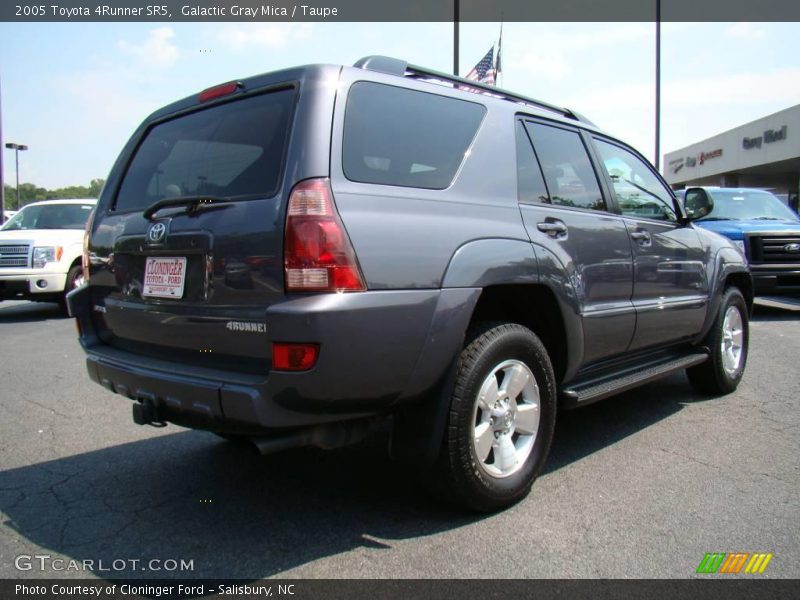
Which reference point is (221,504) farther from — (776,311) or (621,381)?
(776,311)

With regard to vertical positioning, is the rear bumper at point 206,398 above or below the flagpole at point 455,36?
below

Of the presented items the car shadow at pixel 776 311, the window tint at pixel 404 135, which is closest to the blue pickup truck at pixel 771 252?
the car shadow at pixel 776 311

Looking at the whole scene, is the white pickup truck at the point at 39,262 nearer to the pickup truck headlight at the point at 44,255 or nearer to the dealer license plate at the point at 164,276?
the pickup truck headlight at the point at 44,255

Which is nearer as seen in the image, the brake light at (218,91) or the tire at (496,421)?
the tire at (496,421)

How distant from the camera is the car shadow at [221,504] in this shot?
2609 millimetres

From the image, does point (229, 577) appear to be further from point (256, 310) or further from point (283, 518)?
point (256, 310)

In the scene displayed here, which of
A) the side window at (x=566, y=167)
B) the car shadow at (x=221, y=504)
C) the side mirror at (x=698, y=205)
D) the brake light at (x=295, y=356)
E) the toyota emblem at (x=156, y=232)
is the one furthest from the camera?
the side mirror at (x=698, y=205)

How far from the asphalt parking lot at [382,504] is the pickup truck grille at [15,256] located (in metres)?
6.01

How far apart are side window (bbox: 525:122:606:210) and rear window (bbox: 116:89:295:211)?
1.45 meters

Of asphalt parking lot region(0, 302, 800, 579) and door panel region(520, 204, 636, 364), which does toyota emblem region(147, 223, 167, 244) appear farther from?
door panel region(520, 204, 636, 364)

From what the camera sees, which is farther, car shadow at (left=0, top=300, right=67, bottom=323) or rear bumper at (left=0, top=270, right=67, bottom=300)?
car shadow at (left=0, top=300, right=67, bottom=323)

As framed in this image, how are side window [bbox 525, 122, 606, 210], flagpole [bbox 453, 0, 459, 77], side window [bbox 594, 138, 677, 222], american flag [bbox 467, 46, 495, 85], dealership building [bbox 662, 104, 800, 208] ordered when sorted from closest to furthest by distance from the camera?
side window [bbox 525, 122, 606, 210] → side window [bbox 594, 138, 677, 222] → flagpole [bbox 453, 0, 459, 77] → american flag [bbox 467, 46, 495, 85] → dealership building [bbox 662, 104, 800, 208]

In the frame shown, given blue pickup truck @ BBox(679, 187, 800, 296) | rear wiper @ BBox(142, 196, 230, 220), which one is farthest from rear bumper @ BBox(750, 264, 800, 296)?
rear wiper @ BBox(142, 196, 230, 220)
